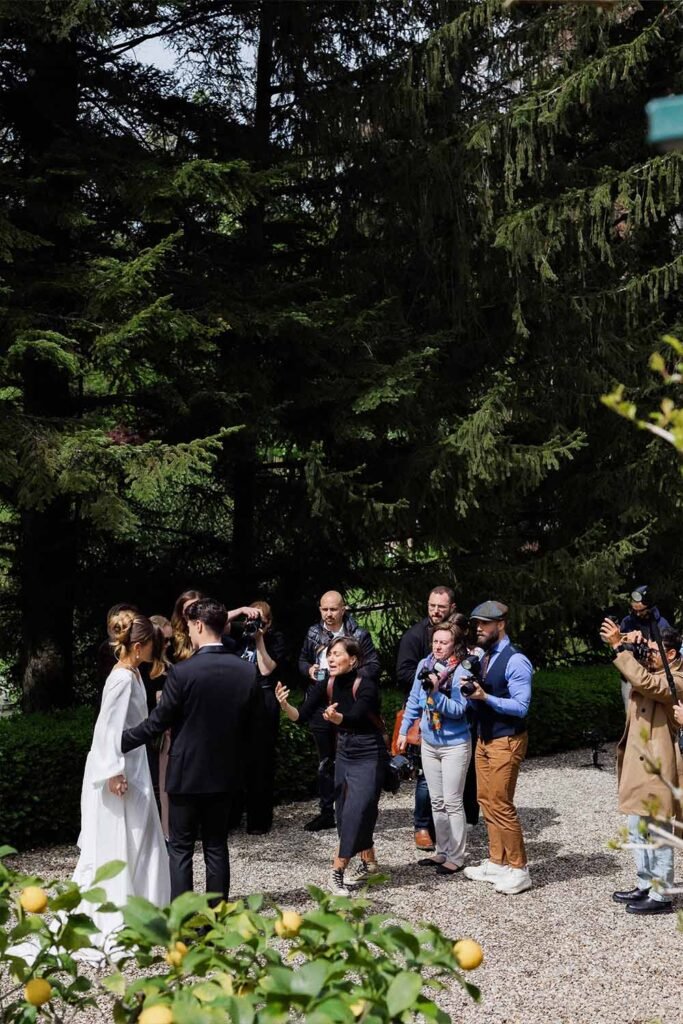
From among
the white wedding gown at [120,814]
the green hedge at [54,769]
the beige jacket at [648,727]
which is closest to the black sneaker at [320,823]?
the green hedge at [54,769]

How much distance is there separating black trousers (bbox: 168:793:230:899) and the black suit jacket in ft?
0.36

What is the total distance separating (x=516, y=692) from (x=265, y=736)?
2.82 metres

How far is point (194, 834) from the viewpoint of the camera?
6.90 meters

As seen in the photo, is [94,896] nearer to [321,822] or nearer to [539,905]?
[539,905]

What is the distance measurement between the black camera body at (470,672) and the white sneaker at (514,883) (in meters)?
1.28


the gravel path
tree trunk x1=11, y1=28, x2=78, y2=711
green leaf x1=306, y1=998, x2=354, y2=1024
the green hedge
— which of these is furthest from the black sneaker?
green leaf x1=306, y1=998, x2=354, y2=1024

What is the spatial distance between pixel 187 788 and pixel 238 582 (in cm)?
613

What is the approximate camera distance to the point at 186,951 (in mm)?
2941

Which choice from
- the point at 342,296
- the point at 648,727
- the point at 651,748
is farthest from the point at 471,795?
the point at 342,296

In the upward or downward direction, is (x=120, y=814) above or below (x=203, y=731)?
below

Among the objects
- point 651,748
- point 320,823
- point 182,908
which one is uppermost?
point 182,908

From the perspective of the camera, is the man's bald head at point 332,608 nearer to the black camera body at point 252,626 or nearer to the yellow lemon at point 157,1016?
the black camera body at point 252,626

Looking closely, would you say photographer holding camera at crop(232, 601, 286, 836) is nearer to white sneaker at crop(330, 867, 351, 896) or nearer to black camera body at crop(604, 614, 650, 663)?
white sneaker at crop(330, 867, 351, 896)

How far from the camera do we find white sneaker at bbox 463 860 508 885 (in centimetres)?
838
